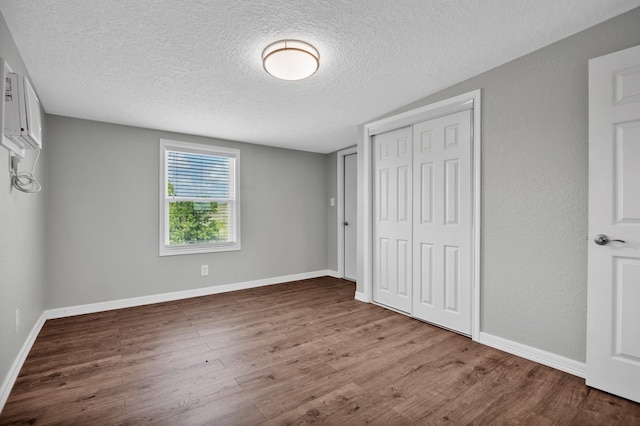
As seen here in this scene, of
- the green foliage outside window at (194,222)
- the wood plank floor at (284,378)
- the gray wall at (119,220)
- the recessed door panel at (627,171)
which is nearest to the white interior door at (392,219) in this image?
the wood plank floor at (284,378)

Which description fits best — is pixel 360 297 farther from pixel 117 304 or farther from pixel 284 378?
→ pixel 117 304

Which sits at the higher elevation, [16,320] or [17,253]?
[17,253]

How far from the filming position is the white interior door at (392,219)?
332 cm

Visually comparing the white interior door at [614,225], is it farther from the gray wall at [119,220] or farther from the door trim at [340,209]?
the gray wall at [119,220]

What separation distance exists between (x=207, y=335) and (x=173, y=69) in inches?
92.6

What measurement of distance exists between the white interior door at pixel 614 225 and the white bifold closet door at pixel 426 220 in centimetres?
90

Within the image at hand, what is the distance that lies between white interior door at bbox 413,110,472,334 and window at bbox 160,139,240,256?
9.02 ft

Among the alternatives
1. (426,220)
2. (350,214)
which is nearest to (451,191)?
(426,220)

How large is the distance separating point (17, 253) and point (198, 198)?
2.19 meters

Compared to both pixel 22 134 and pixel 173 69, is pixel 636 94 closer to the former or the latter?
pixel 173 69

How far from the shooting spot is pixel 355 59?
90.9 inches

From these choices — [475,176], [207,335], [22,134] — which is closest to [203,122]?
[22,134]

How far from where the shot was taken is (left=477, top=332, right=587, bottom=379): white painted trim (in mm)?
2066

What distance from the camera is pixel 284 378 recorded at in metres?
2.07
